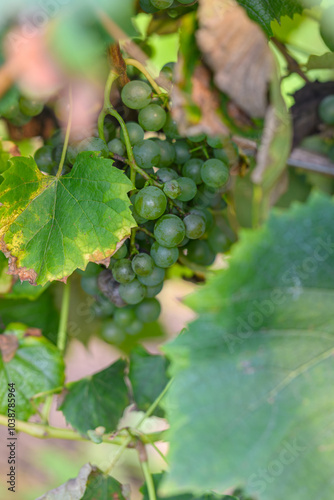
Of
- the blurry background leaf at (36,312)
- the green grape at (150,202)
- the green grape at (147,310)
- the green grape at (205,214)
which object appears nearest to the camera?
the green grape at (150,202)

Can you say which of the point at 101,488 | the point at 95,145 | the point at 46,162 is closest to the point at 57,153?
the point at 46,162

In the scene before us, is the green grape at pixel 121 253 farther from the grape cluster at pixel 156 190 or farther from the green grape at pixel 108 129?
the green grape at pixel 108 129

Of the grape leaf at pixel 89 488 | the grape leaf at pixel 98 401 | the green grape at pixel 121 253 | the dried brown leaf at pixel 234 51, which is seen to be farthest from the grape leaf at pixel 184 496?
the dried brown leaf at pixel 234 51

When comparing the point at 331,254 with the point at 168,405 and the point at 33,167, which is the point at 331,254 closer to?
the point at 168,405

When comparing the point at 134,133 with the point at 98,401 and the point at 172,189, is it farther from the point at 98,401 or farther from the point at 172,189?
the point at 98,401

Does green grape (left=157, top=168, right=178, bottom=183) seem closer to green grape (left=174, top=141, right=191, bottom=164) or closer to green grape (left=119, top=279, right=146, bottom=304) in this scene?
green grape (left=174, top=141, right=191, bottom=164)

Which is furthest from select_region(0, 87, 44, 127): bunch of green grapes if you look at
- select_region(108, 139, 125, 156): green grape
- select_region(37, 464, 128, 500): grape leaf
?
select_region(37, 464, 128, 500): grape leaf
